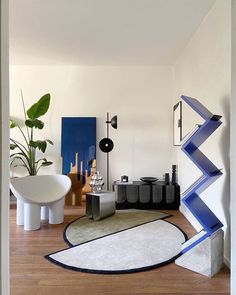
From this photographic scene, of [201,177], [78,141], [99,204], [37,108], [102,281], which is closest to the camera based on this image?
[102,281]

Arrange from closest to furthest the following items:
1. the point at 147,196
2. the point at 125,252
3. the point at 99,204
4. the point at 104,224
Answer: the point at 125,252 → the point at 104,224 → the point at 99,204 → the point at 147,196

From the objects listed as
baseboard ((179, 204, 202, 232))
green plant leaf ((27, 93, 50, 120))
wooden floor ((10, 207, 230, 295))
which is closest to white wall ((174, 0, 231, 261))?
baseboard ((179, 204, 202, 232))

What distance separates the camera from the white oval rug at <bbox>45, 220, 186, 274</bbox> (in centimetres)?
215

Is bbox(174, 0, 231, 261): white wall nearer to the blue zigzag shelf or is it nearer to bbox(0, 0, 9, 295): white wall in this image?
the blue zigzag shelf

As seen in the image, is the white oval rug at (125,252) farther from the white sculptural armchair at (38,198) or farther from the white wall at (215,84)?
the white sculptural armchair at (38,198)

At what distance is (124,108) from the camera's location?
4816mm

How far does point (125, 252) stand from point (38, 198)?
4.72 feet

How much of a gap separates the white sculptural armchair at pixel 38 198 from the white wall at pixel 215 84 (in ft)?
6.19

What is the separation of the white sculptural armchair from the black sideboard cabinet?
46.3 inches

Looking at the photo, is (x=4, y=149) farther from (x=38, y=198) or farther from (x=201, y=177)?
(x=38, y=198)

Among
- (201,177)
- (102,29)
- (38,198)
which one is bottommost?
(38,198)

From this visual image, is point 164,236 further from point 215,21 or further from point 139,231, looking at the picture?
point 215,21

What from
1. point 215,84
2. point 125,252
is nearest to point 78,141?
point 125,252

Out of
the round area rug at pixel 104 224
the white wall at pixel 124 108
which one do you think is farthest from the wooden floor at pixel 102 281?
the white wall at pixel 124 108
